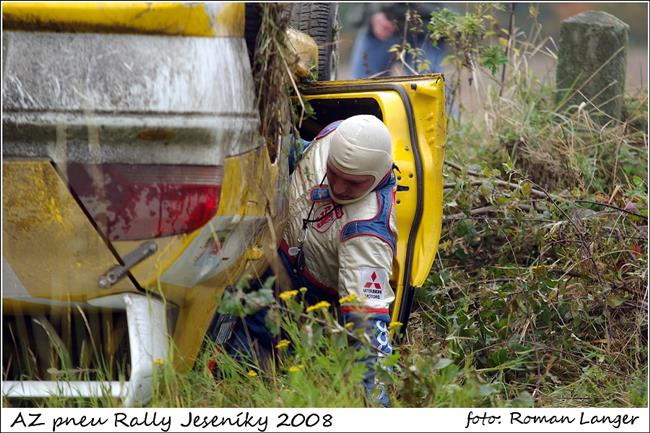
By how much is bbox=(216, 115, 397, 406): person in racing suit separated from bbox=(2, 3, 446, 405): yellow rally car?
30.3 inches

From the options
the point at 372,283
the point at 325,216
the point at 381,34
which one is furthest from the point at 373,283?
the point at 381,34

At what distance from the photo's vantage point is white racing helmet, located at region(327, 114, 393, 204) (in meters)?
4.13

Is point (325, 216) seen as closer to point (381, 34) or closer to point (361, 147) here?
point (361, 147)

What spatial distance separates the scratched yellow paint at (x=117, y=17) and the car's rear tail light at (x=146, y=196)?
→ 387mm

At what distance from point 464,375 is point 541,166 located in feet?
8.96

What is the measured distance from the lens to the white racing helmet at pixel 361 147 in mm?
4129

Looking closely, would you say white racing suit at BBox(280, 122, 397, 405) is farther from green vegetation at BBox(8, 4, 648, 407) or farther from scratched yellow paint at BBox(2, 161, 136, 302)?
scratched yellow paint at BBox(2, 161, 136, 302)

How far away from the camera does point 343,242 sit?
168 inches

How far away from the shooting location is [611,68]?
699cm

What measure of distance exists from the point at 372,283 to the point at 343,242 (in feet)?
0.74

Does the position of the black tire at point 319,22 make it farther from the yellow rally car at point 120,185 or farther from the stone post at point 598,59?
the stone post at point 598,59

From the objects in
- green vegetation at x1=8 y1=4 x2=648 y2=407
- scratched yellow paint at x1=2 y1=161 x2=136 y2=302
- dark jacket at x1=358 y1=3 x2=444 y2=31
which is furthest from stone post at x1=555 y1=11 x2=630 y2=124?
scratched yellow paint at x1=2 y1=161 x2=136 y2=302

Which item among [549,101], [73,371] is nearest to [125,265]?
[73,371]

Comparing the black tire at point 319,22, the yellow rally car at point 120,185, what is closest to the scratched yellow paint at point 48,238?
the yellow rally car at point 120,185
